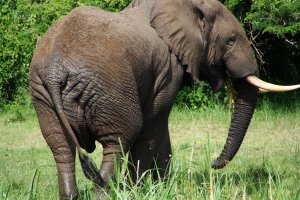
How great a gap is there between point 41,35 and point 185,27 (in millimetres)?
7400

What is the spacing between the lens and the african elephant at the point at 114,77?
5.29 m

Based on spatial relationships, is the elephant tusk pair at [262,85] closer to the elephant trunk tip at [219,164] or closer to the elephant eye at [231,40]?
the elephant eye at [231,40]

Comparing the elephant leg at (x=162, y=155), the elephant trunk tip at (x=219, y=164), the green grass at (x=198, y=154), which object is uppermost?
the elephant leg at (x=162, y=155)

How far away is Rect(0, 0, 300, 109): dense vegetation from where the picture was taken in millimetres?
12992

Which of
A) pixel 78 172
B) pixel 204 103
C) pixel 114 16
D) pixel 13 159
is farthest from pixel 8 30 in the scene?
pixel 114 16

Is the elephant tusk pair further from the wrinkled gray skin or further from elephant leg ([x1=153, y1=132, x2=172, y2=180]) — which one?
elephant leg ([x1=153, y1=132, x2=172, y2=180])

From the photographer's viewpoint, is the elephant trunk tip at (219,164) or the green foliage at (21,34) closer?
the elephant trunk tip at (219,164)

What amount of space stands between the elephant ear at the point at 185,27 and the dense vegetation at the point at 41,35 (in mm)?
5703

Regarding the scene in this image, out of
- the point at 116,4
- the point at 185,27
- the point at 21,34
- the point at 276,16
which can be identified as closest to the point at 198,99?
the point at 276,16

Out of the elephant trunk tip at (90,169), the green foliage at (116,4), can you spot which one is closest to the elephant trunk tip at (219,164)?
the elephant trunk tip at (90,169)

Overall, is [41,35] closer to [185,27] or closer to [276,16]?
[276,16]

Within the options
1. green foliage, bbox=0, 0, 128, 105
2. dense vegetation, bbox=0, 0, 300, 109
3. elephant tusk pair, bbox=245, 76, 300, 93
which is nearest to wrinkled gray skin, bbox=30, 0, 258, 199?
elephant tusk pair, bbox=245, 76, 300, 93

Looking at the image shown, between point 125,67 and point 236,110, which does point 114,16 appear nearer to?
point 125,67

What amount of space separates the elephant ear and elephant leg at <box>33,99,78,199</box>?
143cm
